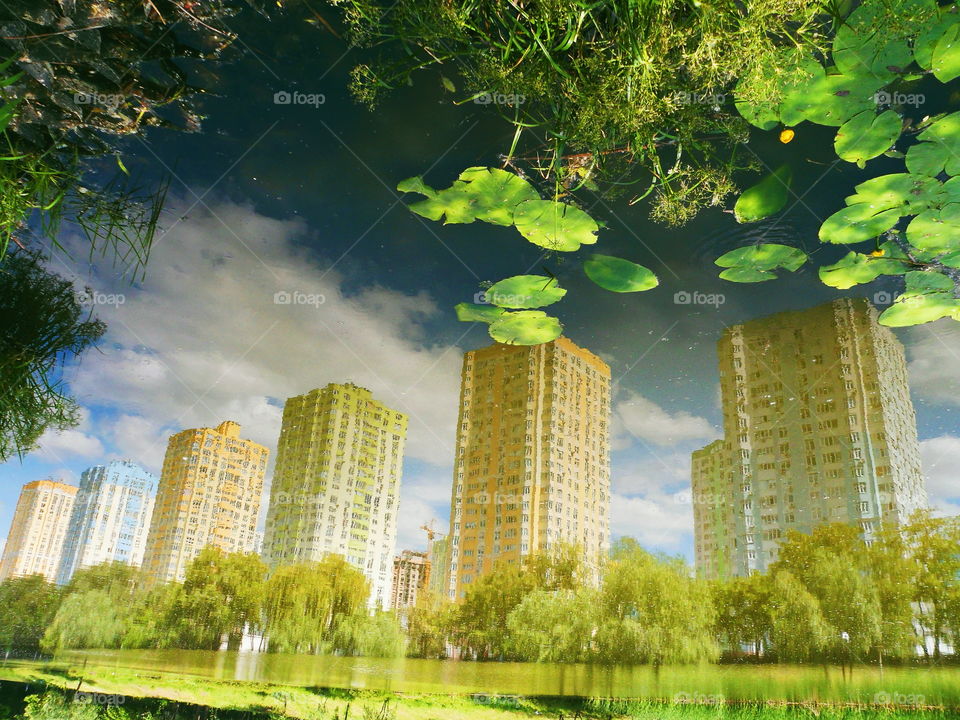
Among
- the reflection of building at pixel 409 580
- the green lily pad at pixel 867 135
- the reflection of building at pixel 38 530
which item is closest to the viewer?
the green lily pad at pixel 867 135

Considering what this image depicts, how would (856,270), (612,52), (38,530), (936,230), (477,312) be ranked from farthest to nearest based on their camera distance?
(38,530), (477,312), (856,270), (936,230), (612,52)

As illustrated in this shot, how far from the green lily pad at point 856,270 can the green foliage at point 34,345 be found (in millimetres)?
3293

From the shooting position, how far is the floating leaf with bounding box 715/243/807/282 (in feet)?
8.73

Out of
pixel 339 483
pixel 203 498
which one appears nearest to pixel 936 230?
pixel 339 483

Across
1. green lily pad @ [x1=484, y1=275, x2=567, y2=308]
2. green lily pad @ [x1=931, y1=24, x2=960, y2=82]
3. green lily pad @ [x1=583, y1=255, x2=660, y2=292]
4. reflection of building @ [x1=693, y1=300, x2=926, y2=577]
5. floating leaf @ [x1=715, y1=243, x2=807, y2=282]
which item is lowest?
reflection of building @ [x1=693, y1=300, x2=926, y2=577]

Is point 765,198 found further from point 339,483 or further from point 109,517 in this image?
point 109,517

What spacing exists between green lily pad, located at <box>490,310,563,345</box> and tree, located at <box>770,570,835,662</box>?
4.44 ft

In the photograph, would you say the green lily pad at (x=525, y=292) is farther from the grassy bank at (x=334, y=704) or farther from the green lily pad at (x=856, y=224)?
the grassy bank at (x=334, y=704)

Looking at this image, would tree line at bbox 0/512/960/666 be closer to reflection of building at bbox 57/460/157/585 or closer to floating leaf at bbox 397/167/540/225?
reflection of building at bbox 57/460/157/585

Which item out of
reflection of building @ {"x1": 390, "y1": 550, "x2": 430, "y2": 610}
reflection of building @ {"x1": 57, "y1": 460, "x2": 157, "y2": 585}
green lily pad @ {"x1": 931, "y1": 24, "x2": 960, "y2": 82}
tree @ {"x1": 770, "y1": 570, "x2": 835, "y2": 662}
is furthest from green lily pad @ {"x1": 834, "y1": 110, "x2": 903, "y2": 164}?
reflection of building @ {"x1": 57, "y1": 460, "x2": 157, "y2": 585}

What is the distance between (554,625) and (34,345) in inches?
101

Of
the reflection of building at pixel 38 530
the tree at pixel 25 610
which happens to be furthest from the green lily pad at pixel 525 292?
the tree at pixel 25 610

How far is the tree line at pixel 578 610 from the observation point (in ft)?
8.05

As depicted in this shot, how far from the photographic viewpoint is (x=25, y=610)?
9.55ft
